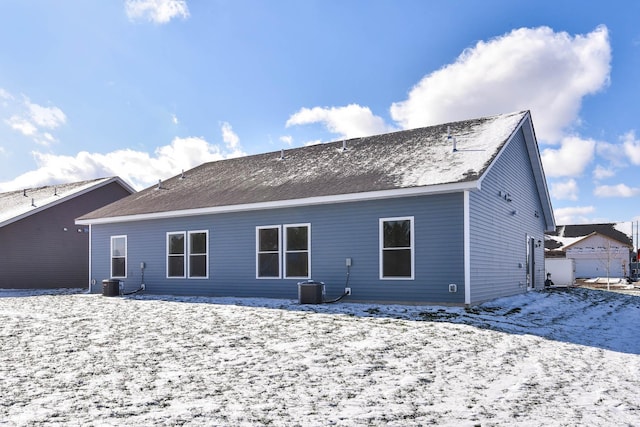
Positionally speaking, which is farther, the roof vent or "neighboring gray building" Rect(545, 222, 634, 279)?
"neighboring gray building" Rect(545, 222, 634, 279)

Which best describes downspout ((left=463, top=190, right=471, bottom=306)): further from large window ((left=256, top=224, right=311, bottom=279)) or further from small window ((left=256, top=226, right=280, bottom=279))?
small window ((left=256, top=226, right=280, bottom=279))

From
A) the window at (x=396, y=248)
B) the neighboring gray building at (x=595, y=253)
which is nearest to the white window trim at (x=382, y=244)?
the window at (x=396, y=248)

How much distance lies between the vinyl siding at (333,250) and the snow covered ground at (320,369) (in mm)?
1193

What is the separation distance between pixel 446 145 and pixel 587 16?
15.1ft

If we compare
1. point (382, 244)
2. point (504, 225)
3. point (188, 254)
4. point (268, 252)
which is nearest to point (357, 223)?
point (382, 244)

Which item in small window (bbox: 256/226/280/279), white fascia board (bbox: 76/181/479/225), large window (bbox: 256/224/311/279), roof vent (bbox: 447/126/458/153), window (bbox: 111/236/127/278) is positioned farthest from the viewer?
window (bbox: 111/236/127/278)

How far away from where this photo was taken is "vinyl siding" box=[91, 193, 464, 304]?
12422mm

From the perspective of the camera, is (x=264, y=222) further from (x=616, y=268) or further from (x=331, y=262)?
(x=616, y=268)

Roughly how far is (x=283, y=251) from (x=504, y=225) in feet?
20.6

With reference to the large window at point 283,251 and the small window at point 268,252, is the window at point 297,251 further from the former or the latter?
the small window at point 268,252

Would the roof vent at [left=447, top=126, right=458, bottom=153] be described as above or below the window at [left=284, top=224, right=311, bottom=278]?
above

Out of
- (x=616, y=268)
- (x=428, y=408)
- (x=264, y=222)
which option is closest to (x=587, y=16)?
(x=264, y=222)

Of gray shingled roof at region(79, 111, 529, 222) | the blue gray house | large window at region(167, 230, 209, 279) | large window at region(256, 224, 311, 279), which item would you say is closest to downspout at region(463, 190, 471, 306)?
the blue gray house

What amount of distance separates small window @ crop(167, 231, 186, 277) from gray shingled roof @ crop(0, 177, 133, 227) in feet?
32.2
